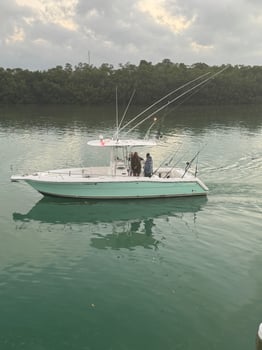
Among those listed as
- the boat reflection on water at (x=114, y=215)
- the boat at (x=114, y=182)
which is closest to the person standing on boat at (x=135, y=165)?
the boat at (x=114, y=182)

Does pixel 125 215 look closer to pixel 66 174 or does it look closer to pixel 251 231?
pixel 66 174

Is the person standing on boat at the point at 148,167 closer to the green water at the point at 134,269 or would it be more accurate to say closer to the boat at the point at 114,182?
the boat at the point at 114,182

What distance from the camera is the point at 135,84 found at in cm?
9288

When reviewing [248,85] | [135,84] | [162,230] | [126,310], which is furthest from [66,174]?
[248,85]

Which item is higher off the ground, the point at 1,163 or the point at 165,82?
the point at 165,82

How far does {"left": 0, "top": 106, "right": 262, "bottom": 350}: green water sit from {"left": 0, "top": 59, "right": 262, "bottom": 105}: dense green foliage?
2664 inches

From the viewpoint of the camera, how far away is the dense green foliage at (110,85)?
93.8 metres

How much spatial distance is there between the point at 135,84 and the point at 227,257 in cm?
8056

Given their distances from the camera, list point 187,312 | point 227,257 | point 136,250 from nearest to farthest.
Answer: point 187,312
point 227,257
point 136,250

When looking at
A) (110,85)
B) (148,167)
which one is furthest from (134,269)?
(110,85)

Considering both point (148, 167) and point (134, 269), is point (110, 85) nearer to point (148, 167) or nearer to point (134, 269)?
point (148, 167)

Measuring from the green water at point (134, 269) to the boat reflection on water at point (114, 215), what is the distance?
5 centimetres

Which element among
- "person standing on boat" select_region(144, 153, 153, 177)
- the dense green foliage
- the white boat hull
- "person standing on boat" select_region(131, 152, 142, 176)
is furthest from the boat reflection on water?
the dense green foliage

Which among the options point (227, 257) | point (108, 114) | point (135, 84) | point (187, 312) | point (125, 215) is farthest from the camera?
point (135, 84)
